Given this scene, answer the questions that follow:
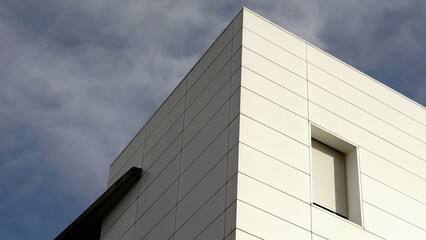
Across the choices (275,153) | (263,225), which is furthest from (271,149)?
(263,225)

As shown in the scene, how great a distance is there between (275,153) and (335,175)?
9.26 ft

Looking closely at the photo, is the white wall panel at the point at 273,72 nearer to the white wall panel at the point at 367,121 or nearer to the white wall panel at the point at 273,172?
the white wall panel at the point at 367,121

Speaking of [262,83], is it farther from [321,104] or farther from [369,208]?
[369,208]

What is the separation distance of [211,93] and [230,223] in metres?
5.42

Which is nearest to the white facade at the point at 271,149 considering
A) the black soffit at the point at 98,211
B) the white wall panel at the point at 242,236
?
the white wall panel at the point at 242,236

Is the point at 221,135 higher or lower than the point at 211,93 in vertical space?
lower

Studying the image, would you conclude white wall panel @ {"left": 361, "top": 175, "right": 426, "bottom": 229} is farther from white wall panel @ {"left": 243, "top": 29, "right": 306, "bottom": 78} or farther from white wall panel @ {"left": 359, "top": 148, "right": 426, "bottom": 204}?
white wall panel @ {"left": 243, "top": 29, "right": 306, "bottom": 78}

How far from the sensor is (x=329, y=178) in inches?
909

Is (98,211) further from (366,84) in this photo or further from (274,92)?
(366,84)

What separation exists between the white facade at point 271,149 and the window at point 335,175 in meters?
0.06

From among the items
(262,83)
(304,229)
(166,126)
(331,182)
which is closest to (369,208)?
(331,182)

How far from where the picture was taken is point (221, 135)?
72.0ft

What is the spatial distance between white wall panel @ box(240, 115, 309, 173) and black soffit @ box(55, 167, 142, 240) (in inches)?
263

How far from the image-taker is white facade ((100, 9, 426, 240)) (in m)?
20.5
